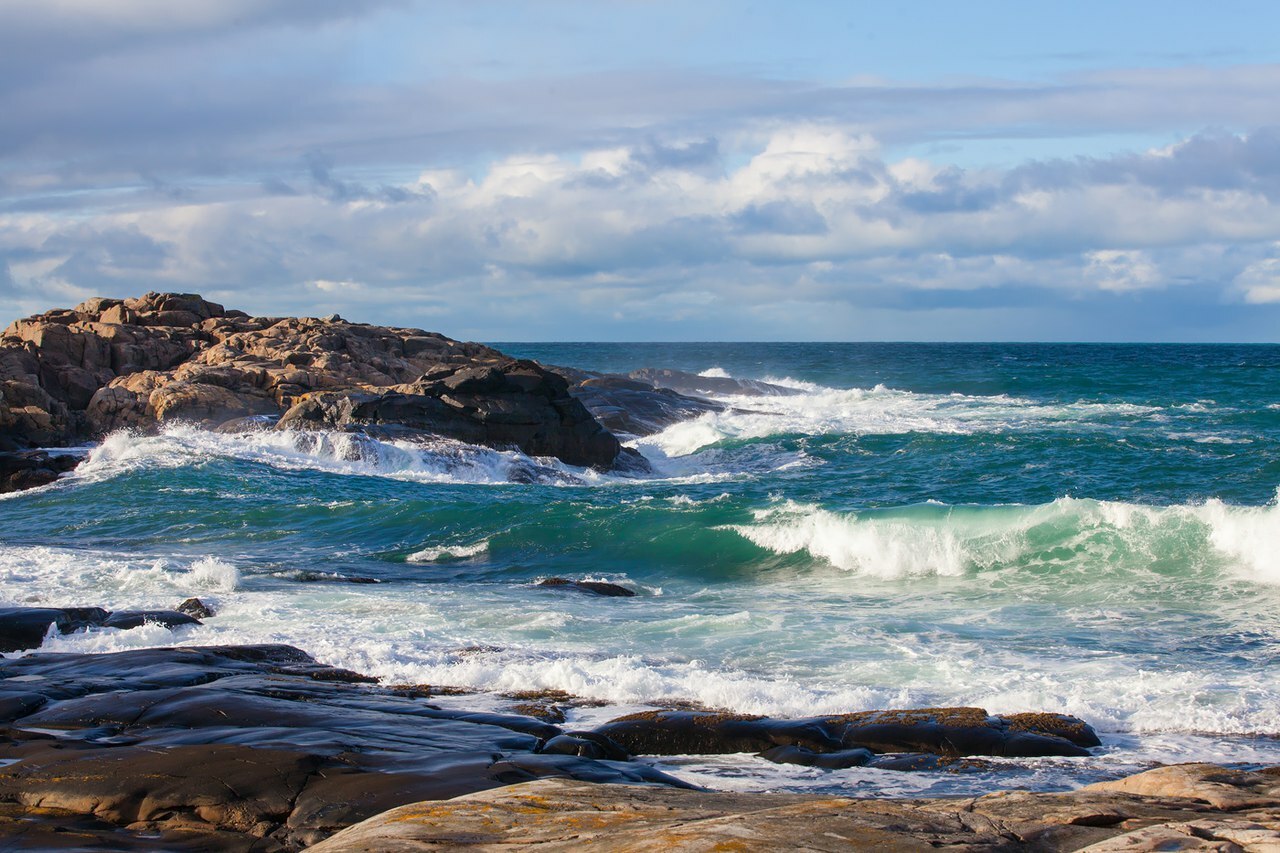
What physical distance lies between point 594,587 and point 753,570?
3922 millimetres

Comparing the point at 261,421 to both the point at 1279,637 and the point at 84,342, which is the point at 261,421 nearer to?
the point at 84,342

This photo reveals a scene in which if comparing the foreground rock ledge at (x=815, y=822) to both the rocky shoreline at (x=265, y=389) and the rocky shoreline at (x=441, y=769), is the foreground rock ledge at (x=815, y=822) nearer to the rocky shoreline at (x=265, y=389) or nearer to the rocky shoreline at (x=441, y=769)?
the rocky shoreline at (x=441, y=769)

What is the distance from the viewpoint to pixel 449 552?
20.6m

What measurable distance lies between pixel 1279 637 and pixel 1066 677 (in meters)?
3.95

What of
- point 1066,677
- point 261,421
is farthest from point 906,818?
point 261,421

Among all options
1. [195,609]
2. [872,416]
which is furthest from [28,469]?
[872,416]

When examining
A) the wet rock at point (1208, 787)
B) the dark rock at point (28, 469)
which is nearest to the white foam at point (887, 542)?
the wet rock at point (1208, 787)

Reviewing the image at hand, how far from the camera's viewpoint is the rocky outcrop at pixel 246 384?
3216cm

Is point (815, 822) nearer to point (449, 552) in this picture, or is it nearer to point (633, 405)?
point (449, 552)

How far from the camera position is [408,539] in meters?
21.9

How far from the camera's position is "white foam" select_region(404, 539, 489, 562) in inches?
800

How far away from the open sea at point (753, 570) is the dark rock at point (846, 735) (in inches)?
11.5

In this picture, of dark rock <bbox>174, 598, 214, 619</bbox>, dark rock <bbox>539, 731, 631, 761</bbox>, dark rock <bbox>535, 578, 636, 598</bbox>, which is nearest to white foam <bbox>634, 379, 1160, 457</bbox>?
dark rock <bbox>535, 578, 636, 598</bbox>

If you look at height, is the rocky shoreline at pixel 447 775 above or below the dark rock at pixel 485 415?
below
